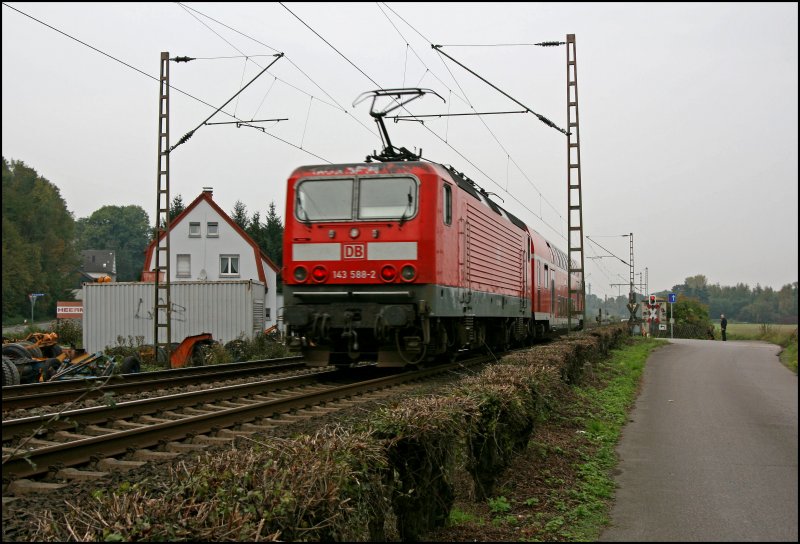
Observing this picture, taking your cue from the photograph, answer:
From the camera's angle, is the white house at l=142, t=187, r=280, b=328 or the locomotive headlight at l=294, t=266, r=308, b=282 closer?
the locomotive headlight at l=294, t=266, r=308, b=282

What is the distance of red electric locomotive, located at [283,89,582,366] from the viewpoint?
1227cm

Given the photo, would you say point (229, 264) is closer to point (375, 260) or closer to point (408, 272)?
point (375, 260)

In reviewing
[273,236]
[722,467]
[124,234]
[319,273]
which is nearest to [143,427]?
[722,467]

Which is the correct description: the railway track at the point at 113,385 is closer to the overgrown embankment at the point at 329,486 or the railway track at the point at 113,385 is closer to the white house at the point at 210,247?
the overgrown embankment at the point at 329,486

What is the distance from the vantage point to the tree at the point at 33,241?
3.03 meters

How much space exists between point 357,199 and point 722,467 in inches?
347

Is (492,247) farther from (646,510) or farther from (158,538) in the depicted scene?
(158,538)

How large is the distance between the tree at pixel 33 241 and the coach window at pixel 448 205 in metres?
8.73

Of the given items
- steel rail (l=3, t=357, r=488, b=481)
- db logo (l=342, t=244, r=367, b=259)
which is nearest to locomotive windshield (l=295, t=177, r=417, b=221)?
db logo (l=342, t=244, r=367, b=259)

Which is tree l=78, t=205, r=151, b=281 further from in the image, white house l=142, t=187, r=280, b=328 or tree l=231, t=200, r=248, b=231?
tree l=231, t=200, r=248, b=231

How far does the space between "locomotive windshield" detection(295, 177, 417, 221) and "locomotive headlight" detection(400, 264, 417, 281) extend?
32.4 inches

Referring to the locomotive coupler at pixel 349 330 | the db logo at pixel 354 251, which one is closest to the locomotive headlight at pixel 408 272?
the db logo at pixel 354 251

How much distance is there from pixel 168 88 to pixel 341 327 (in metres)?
10.2

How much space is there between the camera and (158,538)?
2.95 metres
